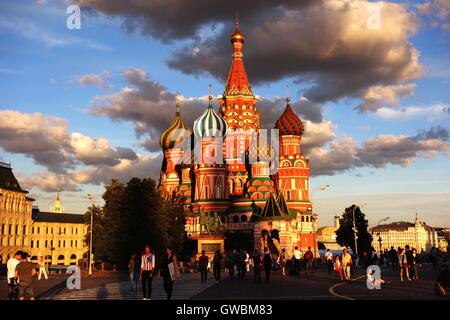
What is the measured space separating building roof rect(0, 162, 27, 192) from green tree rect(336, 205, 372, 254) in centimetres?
5708

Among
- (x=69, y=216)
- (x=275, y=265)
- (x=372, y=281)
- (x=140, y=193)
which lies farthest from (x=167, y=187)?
(x=372, y=281)

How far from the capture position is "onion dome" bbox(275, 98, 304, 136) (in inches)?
4107

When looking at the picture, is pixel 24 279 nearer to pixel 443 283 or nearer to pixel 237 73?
pixel 443 283

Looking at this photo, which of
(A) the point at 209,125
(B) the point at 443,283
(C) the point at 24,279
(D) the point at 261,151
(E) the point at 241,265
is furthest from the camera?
(D) the point at 261,151

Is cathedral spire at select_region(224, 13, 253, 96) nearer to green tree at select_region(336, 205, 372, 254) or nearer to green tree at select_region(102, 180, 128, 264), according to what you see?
green tree at select_region(336, 205, 372, 254)

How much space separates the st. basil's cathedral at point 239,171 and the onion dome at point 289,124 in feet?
0.63

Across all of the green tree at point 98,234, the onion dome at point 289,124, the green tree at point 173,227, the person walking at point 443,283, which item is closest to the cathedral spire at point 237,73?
the onion dome at point 289,124

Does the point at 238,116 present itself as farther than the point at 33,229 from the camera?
No

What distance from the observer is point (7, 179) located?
91.3m

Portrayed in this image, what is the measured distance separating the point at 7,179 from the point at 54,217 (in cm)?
2794

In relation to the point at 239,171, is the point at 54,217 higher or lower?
lower

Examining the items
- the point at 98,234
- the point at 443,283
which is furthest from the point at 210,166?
the point at 443,283

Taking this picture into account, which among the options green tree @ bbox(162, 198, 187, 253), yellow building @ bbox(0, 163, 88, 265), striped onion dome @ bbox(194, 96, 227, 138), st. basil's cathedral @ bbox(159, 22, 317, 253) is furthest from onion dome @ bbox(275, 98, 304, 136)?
yellow building @ bbox(0, 163, 88, 265)
